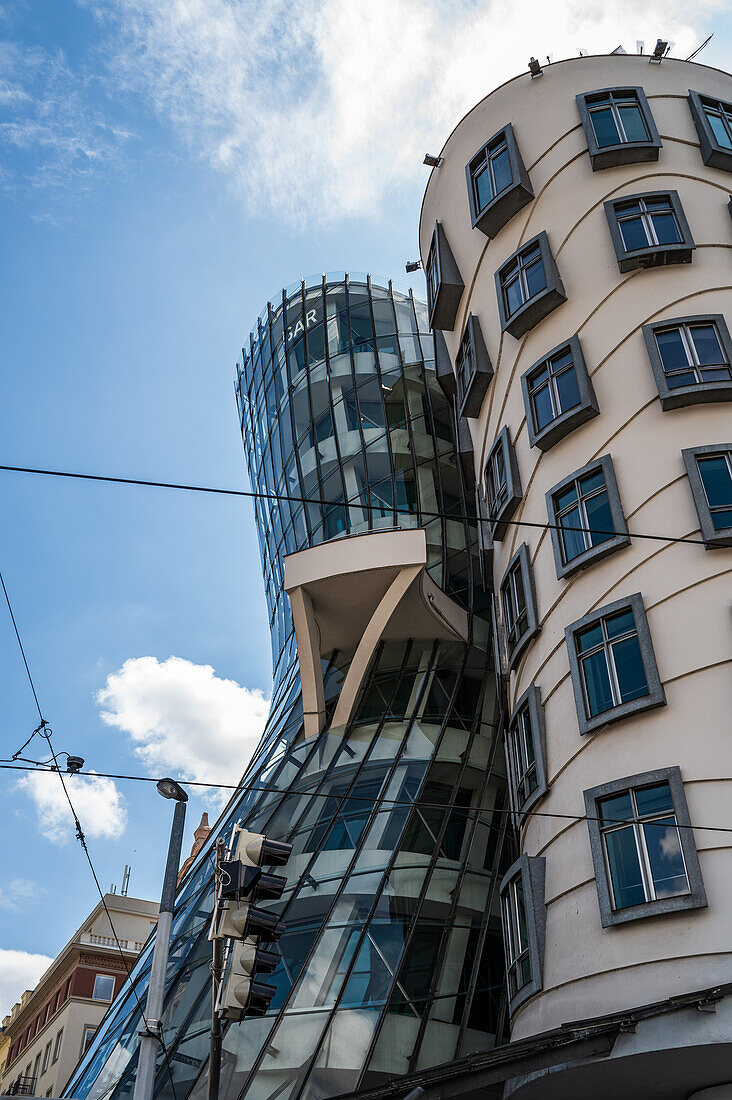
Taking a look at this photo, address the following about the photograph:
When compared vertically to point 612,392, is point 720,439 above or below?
below

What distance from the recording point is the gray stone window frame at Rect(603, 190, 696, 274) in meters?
17.3

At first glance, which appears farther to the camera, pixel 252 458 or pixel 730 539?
pixel 252 458

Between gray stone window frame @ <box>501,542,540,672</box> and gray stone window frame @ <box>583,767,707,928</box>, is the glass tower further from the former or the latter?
gray stone window frame @ <box>583,767,707,928</box>

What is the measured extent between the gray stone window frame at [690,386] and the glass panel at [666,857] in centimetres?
627

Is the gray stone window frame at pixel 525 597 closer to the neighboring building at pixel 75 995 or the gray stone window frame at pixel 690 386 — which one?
the gray stone window frame at pixel 690 386

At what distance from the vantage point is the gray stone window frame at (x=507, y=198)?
20.2 m

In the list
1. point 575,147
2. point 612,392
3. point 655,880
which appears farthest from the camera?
point 575,147

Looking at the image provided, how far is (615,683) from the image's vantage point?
14.5m

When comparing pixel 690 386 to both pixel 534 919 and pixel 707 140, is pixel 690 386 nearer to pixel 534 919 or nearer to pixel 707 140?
pixel 707 140

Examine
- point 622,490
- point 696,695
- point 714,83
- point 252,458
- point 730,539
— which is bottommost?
point 696,695

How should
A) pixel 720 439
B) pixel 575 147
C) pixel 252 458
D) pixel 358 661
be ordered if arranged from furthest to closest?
1. pixel 252 458
2. pixel 358 661
3. pixel 575 147
4. pixel 720 439

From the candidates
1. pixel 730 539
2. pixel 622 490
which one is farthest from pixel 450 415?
pixel 730 539

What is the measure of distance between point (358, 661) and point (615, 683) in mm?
9342

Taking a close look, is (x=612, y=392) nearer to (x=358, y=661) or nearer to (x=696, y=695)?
(x=696, y=695)
